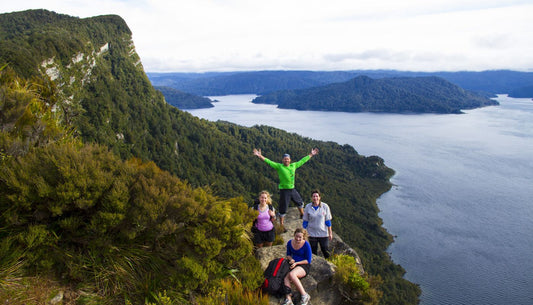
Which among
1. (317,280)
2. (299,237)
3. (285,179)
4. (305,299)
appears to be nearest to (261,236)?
(299,237)

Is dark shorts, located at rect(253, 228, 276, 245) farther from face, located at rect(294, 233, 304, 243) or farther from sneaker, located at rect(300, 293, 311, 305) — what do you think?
sneaker, located at rect(300, 293, 311, 305)

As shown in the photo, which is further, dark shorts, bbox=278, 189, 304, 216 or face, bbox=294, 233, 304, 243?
dark shorts, bbox=278, 189, 304, 216

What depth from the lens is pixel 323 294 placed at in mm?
5582

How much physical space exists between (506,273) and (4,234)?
2507 inches

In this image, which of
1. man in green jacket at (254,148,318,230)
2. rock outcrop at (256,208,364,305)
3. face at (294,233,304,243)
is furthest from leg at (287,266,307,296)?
man in green jacket at (254,148,318,230)

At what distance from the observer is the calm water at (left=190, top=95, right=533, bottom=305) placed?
48719mm

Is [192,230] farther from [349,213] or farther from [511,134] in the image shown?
[511,134]

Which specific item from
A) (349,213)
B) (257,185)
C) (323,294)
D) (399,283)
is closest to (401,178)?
(349,213)

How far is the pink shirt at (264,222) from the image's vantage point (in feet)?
20.0

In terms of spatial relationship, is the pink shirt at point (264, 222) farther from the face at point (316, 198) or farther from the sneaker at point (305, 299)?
the sneaker at point (305, 299)

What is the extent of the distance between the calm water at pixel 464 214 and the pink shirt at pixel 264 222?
5107cm

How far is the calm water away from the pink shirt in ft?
168

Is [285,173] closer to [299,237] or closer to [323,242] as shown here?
[323,242]

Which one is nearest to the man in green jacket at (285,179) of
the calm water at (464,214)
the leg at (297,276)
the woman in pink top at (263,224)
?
the woman in pink top at (263,224)
